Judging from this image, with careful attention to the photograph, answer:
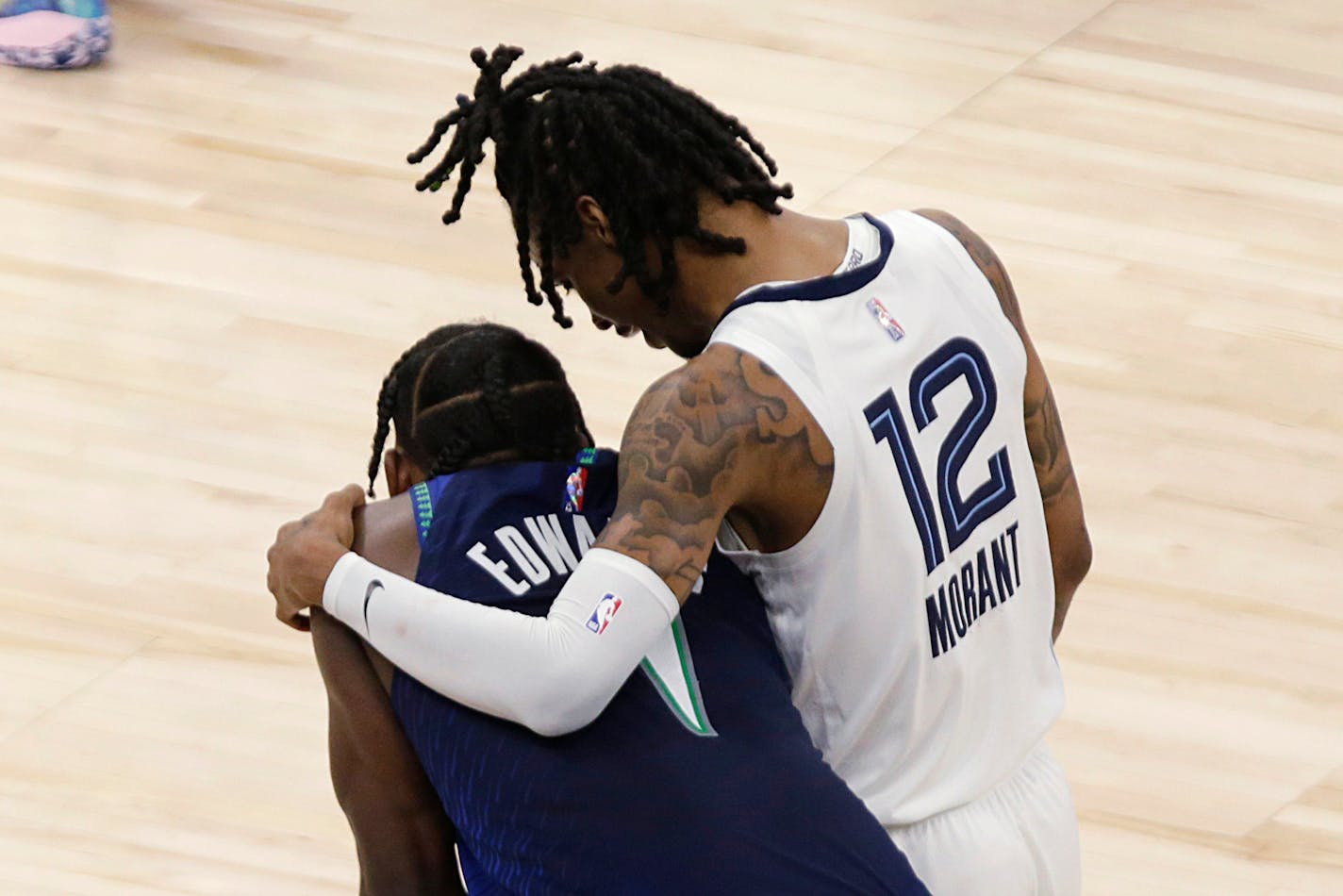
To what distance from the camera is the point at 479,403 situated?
192 cm

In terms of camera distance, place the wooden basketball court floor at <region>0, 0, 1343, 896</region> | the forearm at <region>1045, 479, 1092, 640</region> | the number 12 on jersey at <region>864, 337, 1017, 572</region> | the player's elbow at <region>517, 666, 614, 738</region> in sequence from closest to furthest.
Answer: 1. the player's elbow at <region>517, 666, 614, 738</region>
2. the number 12 on jersey at <region>864, 337, 1017, 572</region>
3. the forearm at <region>1045, 479, 1092, 640</region>
4. the wooden basketball court floor at <region>0, 0, 1343, 896</region>

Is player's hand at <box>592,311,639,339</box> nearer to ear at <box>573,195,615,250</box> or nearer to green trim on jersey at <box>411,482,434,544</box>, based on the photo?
ear at <box>573,195,615,250</box>

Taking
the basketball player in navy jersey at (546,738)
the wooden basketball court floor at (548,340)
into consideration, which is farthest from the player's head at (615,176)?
the wooden basketball court floor at (548,340)

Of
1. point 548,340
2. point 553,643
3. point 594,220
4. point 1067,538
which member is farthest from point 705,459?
point 548,340

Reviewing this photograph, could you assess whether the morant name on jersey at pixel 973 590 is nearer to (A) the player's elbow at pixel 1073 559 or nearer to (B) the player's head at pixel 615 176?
(A) the player's elbow at pixel 1073 559

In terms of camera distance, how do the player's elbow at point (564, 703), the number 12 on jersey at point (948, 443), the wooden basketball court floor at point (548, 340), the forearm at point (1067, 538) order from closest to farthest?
the player's elbow at point (564, 703) → the number 12 on jersey at point (948, 443) → the forearm at point (1067, 538) → the wooden basketball court floor at point (548, 340)

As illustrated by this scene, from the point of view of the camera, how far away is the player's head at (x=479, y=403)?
1.92 metres

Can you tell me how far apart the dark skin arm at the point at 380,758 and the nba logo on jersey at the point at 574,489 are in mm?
129

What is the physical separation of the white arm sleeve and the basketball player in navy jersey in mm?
13

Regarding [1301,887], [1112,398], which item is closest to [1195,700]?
[1301,887]

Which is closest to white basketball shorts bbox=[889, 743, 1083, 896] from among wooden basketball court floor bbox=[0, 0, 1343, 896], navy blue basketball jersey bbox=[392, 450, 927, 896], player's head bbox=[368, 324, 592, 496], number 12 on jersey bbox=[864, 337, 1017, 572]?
navy blue basketball jersey bbox=[392, 450, 927, 896]

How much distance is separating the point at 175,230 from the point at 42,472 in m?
0.83

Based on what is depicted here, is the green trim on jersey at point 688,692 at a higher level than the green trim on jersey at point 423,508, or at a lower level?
lower

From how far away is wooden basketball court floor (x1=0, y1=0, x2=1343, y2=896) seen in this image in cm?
291
